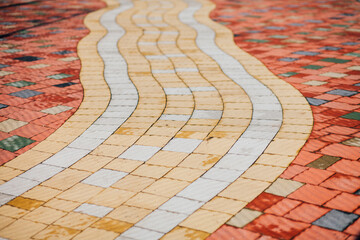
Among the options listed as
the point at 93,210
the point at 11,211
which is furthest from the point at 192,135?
the point at 11,211

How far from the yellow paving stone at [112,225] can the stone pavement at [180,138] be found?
12 mm

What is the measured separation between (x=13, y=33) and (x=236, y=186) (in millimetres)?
7347

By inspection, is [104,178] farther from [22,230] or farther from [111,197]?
[22,230]

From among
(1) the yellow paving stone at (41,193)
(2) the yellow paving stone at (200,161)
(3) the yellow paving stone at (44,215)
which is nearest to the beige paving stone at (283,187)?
(2) the yellow paving stone at (200,161)

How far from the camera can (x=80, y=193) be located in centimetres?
296

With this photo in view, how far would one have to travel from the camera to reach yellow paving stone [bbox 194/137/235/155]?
3.48 meters

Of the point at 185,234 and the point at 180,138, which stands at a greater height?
the point at 180,138

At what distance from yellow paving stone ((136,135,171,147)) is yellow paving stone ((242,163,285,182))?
35.0 inches

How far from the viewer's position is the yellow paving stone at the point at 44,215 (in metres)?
2.69

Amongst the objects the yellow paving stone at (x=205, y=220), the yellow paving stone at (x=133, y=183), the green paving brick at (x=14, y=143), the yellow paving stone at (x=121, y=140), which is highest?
the green paving brick at (x=14, y=143)

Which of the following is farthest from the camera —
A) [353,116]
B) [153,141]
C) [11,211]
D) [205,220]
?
[353,116]

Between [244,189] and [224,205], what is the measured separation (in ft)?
0.81

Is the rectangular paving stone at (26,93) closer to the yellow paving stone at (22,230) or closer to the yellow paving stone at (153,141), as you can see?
the yellow paving stone at (153,141)

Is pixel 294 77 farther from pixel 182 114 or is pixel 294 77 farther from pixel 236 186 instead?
pixel 236 186
